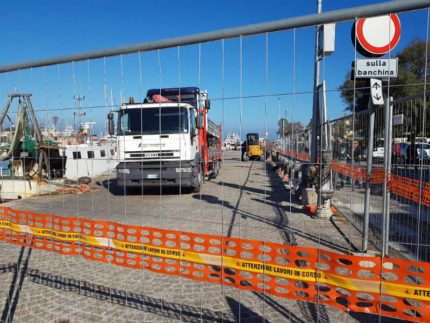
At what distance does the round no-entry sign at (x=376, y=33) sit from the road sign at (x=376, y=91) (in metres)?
0.74

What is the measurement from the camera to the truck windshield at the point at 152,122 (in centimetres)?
811

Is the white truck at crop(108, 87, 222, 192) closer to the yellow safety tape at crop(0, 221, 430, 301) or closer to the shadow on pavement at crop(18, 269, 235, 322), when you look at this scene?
the shadow on pavement at crop(18, 269, 235, 322)

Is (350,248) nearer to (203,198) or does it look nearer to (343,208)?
→ (343,208)

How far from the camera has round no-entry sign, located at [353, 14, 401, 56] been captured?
2736 mm

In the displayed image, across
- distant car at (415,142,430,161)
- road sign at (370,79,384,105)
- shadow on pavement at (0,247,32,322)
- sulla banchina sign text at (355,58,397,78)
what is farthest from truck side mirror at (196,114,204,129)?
distant car at (415,142,430,161)

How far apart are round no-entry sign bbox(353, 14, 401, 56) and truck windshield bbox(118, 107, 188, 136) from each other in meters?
5.55

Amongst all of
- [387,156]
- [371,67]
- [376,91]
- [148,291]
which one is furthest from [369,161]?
[148,291]

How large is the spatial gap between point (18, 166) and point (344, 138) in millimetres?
11778

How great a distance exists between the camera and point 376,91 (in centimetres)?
390

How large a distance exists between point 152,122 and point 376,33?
620 cm

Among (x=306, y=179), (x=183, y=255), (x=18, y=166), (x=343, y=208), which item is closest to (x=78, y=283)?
(x=183, y=255)

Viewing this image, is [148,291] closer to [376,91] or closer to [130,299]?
[130,299]

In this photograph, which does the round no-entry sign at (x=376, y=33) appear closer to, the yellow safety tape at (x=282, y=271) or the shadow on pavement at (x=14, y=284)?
the yellow safety tape at (x=282, y=271)

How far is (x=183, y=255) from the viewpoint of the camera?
310 cm
